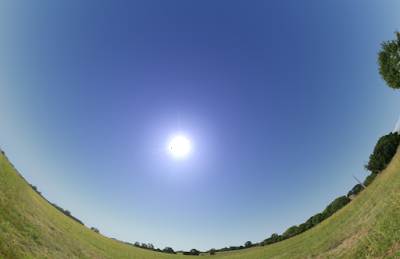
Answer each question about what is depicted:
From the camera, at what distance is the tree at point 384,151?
128ft

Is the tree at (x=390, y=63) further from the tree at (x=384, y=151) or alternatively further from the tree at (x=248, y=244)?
the tree at (x=248, y=244)

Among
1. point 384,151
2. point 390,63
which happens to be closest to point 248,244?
point 384,151

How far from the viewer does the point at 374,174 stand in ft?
148

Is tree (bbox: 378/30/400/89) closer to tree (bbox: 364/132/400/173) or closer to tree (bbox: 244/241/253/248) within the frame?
tree (bbox: 364/132/400/173)

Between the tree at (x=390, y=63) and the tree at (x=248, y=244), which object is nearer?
the tree at (x=390, y=63)

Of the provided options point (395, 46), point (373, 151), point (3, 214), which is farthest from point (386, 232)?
point (373, 151)

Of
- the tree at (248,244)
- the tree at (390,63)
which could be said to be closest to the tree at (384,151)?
the tree at (390,63)

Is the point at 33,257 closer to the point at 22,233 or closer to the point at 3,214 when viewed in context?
the point at 22,233

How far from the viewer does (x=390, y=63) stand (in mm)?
28016

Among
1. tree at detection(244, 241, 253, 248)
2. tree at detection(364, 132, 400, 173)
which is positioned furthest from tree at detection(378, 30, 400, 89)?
tree at detection(244, 241, 253, 248)

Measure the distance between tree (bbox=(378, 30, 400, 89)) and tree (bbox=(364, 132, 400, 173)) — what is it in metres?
20.3

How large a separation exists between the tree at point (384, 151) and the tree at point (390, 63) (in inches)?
798

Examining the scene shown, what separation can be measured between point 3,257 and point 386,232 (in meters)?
21.2

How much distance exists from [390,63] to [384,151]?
26567 mm
